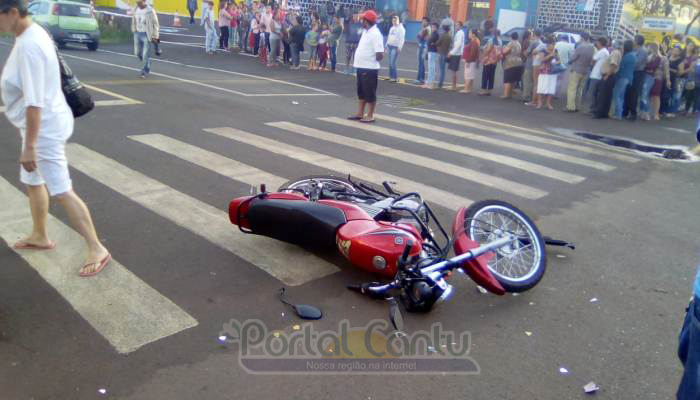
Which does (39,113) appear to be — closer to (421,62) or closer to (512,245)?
(512,245)

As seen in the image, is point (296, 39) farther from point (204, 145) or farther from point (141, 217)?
point (141, 217)

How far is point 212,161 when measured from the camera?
297 inches

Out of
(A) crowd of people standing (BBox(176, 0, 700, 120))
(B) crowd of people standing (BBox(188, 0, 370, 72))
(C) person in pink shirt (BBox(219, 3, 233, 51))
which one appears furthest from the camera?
(C) person in pink shirt (BBox(219, 3, 233, 51))

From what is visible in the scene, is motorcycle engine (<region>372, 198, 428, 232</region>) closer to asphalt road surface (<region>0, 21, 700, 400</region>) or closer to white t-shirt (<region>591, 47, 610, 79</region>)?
asphalt road surface (<region>0, 21, 700, 400</region>)

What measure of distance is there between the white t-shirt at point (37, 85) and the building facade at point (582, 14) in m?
36.2

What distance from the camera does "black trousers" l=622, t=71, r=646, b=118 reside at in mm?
14320

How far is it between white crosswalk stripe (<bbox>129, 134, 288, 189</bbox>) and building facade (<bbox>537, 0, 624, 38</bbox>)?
32967 millimetres

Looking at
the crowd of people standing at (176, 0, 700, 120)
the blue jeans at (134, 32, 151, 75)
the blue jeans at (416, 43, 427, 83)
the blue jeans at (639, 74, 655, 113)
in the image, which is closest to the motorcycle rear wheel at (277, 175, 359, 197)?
the crowd of people standing at (176, 0, 700, 120)

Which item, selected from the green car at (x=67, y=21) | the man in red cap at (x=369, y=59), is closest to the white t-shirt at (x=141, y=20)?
the man in red cap at (x=369, y=59)

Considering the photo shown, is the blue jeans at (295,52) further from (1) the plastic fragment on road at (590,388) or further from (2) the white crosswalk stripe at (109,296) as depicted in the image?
(1) the plastic fragment on road at (590,388)

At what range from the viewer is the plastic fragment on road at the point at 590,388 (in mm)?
3369

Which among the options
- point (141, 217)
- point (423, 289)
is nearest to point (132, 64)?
point (141, 217)

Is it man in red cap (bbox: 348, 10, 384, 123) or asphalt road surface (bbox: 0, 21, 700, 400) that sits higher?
man in red cap (bbox: 348, 10, 384, 123)

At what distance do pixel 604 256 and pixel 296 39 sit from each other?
52.5 ft
